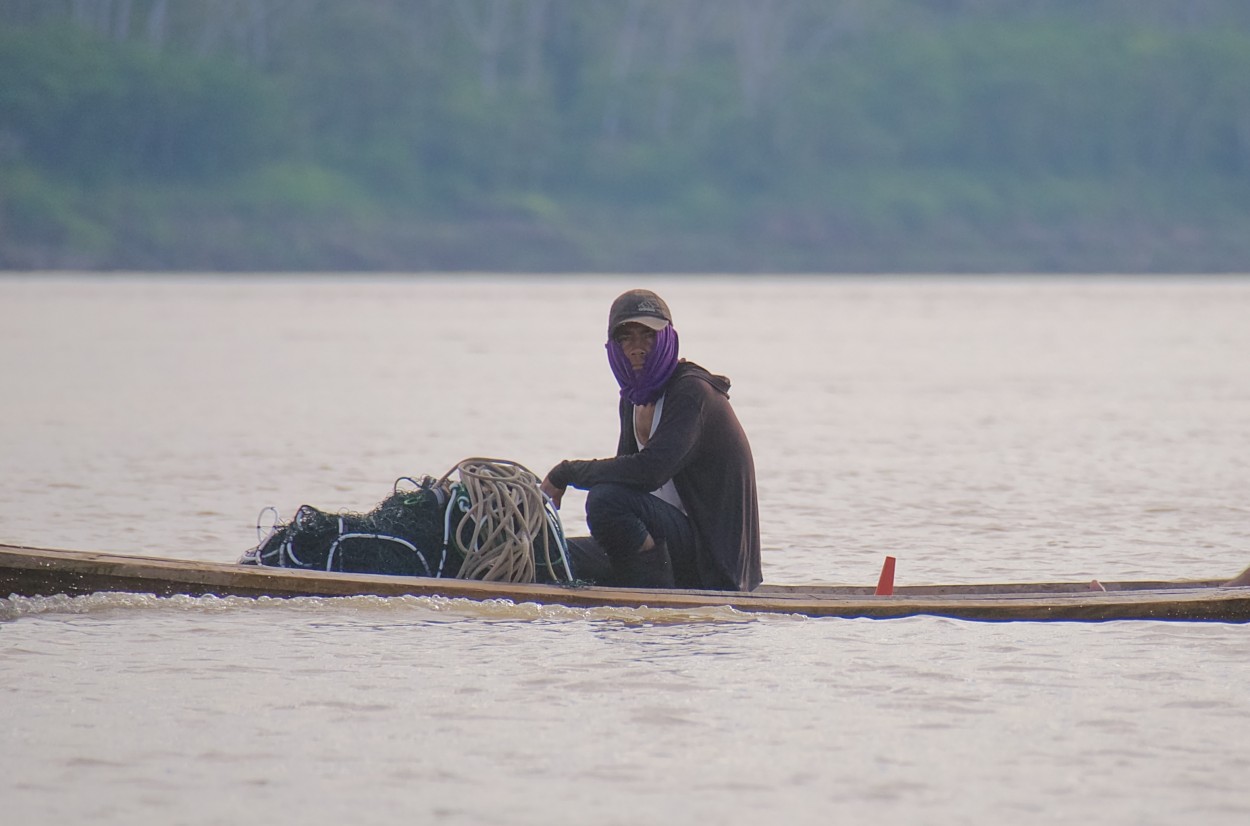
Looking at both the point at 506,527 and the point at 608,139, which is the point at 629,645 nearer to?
the point at 506,527

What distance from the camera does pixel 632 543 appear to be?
7.74m

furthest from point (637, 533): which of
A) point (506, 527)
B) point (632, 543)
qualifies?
point (506, 527)

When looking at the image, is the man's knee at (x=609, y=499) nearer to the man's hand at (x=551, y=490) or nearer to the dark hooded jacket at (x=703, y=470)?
the dark hooded jacket at (x=703, y=470)

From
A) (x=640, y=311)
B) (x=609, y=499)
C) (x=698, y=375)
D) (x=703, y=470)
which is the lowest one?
(x=609, y=499)

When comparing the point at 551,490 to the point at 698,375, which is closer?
the point at 698,375

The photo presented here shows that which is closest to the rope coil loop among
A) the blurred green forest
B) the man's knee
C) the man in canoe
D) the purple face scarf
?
the man in canoe

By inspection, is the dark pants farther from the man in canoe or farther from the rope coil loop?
the rope coil loop

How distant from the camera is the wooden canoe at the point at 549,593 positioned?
7625mm

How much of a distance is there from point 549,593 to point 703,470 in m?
0.75

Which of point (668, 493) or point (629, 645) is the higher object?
point (668, 493)

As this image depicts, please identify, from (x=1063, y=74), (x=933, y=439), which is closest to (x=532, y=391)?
(x=933, y=439)

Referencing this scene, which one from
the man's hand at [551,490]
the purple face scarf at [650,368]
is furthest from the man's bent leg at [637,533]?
the purple face scarf at [650,368]

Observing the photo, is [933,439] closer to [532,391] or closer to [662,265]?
[532,391]

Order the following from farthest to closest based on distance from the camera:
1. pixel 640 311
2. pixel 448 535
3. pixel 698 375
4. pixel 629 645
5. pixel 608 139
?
pixel 608 139
pixel 448 535
pixel 629 645
pixel 698 375
pixel 640 311
